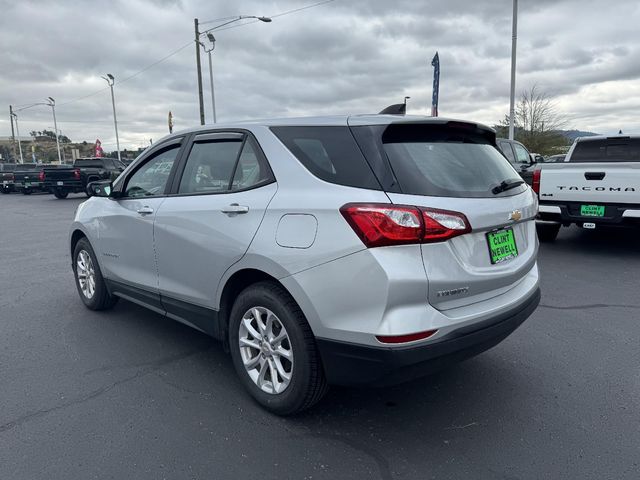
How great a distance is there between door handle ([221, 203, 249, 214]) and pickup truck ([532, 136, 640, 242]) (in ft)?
19.4

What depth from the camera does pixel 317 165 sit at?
278 centimetres

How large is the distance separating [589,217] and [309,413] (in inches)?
231

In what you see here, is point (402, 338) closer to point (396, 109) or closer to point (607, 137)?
point (396, 109)

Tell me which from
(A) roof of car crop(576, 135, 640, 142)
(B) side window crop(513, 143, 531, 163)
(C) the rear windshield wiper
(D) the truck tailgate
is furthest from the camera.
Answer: (B) side window crop(513, 143, 531, 163)

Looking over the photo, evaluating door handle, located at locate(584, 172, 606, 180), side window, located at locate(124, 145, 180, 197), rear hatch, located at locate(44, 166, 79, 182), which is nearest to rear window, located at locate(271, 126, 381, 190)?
side window, located at locate(124, 145, 180, 197)

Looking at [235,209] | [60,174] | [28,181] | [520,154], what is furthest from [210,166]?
[28,181]

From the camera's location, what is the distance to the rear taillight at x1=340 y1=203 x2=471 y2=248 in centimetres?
241

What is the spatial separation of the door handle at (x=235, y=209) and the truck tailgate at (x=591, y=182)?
233 inches

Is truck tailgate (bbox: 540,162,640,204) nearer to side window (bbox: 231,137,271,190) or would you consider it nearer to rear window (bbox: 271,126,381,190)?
rear window (bbox: 271,126,381,190)

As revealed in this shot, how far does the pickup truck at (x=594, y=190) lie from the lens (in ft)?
22.1

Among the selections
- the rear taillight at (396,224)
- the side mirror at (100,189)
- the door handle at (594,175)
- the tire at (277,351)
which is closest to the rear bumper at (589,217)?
the door handle at (594,175)

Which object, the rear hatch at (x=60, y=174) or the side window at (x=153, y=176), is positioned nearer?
the side window at (x=153, y=176)

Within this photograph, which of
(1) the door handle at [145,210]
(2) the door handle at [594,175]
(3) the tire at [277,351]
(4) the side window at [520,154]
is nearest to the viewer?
(3) the tire at [277,351]

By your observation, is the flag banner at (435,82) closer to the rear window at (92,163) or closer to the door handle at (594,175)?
the door handle at (594,175)
